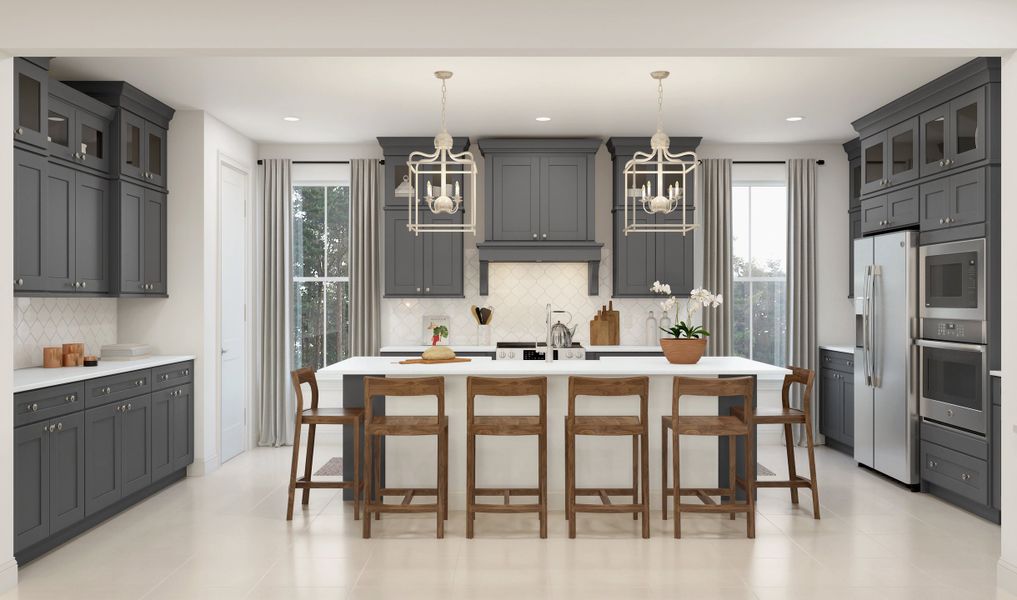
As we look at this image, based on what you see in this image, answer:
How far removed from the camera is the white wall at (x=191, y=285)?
6020 mm

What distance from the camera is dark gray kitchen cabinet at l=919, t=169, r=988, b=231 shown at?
4914 mm

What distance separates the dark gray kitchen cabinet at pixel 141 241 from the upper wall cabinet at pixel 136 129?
0.12 m

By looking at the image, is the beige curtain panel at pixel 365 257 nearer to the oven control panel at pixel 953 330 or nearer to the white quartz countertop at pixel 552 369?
the white quartz countertop at pixel 552 369

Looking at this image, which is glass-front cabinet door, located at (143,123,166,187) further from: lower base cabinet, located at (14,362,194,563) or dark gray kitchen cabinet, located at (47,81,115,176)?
lower base cabinet, located at (14,362,194,563)

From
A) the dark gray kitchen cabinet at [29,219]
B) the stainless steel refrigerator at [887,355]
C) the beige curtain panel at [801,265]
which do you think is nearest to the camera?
the dark gray kitchen cabinet at [29,219]

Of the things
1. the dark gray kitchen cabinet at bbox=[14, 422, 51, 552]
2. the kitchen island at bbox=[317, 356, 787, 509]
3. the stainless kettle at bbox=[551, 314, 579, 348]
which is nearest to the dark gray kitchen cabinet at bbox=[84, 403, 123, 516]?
the dark gray kitchen cabinet at bbox=[14, 422, 51, 552]

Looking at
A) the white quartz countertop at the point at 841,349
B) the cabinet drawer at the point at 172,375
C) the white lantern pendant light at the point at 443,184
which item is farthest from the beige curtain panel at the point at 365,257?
the white quartz countertop at the point at 841,349

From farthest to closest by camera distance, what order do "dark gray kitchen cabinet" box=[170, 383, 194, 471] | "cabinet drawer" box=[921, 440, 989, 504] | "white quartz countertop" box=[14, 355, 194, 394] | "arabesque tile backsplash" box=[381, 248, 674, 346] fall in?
"arabesque tile backsplash" box=[381, 248, 674, 346] < "dark gray kitchen cabinet" box=[170, 383, 194, 471] < "cabinet drawer" box=[921, 440, 989, 504] < "white quartz countertop" box=[14, 355, 194, 394]

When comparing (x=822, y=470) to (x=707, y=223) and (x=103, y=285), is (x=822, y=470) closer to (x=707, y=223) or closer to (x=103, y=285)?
(x=707, y=223)

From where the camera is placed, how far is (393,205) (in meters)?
7.15

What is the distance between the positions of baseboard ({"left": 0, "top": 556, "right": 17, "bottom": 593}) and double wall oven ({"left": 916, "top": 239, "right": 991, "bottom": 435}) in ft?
18.3

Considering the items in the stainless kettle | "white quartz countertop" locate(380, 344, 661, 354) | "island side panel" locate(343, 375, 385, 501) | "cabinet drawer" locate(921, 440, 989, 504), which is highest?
the stainless kettle

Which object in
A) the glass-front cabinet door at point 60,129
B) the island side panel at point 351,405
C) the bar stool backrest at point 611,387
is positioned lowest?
the island side panel at point 351,405
